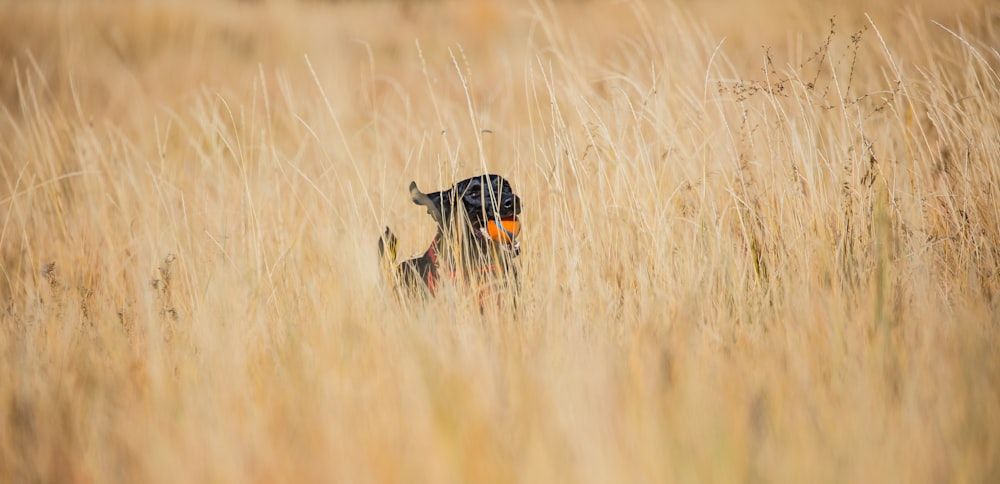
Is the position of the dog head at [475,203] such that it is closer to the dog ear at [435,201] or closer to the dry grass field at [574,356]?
the dog ear at [435,201]

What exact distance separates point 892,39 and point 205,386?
4.66m

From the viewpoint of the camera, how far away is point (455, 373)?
4.42ft

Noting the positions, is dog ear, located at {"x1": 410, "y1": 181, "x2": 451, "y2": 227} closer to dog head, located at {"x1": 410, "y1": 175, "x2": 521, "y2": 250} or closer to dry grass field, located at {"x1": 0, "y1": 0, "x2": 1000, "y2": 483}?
dog head, located at {"x1": 410, "y1": 175, "x2": 521, "y2": 250}

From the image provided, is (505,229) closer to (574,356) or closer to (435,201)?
(435,201)

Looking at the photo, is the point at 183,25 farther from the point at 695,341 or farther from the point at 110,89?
the point at 695,341

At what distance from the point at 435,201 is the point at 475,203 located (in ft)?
0.38

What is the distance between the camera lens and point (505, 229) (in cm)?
189

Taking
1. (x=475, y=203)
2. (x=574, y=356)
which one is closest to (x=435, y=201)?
(x=475, y=203)

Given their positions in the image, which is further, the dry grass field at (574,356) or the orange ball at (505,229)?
the orange ball at (505,229)

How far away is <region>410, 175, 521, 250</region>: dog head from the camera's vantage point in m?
1.86

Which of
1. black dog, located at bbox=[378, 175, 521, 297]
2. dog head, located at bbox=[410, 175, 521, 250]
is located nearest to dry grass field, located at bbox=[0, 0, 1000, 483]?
black dog, located at bbox=[378, 175, 521, 297]

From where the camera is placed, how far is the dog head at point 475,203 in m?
1.86

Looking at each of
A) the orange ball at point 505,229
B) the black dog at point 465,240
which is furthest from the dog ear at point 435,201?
the orange ball at point 505,229

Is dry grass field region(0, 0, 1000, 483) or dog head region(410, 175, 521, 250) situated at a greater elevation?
dog head region(410, 175, 521, 250)
